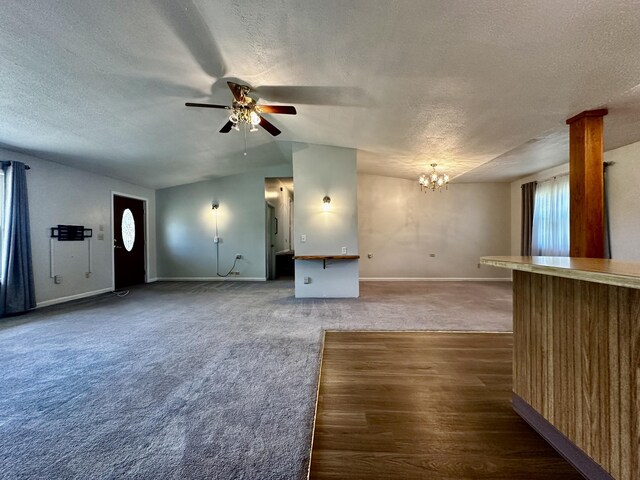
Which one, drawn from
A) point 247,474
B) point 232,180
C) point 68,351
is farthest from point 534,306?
point 232,180

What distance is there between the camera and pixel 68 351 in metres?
2.71

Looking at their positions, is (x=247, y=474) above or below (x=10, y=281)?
below

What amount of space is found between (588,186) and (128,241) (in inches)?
338

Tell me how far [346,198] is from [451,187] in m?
3.79

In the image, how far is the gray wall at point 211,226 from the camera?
717cm

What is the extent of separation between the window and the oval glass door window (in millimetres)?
9491

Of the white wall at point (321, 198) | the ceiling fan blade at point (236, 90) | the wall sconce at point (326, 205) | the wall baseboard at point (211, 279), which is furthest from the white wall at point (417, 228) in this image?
the ceiling fan blade at point (236, 90)

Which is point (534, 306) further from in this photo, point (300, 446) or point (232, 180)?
point (232, 180)

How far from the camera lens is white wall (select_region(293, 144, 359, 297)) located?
500 centimetres

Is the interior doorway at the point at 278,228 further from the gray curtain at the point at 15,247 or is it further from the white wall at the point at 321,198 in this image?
the gray curtain at the point at 15,247

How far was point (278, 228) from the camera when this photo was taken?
854 cm

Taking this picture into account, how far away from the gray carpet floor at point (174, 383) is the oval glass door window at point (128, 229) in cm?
240

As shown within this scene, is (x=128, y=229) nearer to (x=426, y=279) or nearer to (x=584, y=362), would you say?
(x=426, y=279)

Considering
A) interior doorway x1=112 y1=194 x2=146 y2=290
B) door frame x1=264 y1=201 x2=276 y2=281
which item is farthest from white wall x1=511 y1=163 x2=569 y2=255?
interior doorway x1=112 y1=194 x2=146 y2=290
